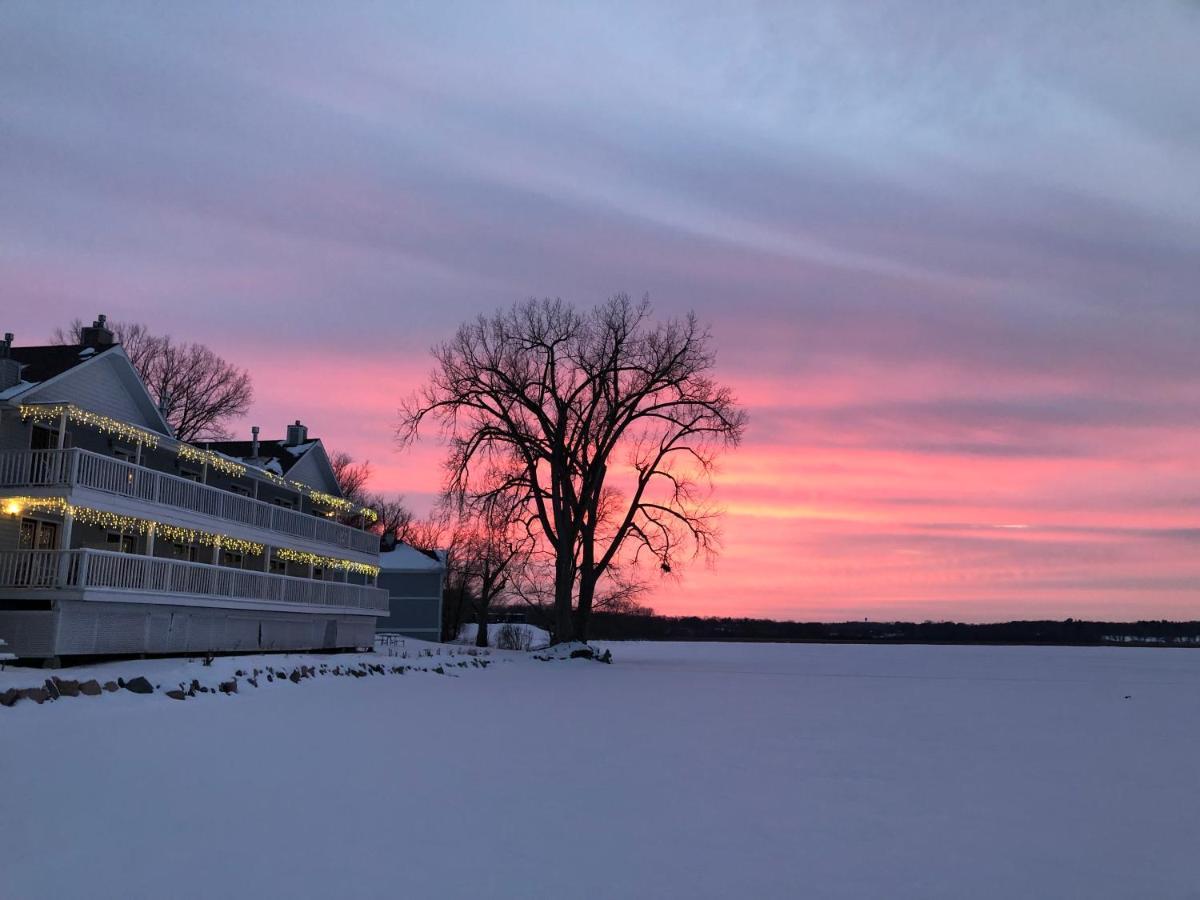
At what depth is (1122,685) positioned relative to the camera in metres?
45.9

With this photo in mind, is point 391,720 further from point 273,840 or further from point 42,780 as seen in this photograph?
point 273,840

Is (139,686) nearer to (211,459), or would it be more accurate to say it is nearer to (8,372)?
(8,372)

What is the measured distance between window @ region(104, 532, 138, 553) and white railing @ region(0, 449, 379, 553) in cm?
250

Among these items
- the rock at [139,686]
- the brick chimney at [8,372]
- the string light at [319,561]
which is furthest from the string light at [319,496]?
the rock at [139,686]

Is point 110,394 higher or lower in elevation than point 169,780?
higher

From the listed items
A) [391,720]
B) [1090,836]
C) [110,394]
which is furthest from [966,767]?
[110,394]

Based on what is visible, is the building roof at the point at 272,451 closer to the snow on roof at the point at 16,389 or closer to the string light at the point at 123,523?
the string light at the point at 123,523

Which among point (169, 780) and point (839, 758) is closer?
point (169, 780)

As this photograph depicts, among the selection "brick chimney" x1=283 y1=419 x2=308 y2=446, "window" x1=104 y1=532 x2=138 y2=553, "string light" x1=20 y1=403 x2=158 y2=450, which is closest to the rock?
"string light" x1=20 y1=403 x2=158 y2=450

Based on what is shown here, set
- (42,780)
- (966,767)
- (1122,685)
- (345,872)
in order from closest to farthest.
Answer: (345,872), (42,780), (966,767), (1122,685)

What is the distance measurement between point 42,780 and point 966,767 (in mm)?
12619

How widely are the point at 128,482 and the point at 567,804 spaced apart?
67.1 feet

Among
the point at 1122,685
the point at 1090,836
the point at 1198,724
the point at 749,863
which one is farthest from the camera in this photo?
the point at 1122,685

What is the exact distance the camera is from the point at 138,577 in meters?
27.0
